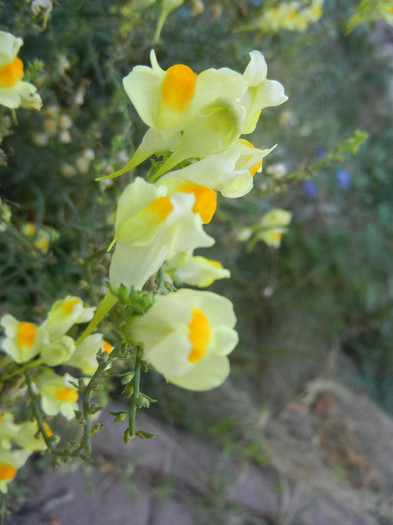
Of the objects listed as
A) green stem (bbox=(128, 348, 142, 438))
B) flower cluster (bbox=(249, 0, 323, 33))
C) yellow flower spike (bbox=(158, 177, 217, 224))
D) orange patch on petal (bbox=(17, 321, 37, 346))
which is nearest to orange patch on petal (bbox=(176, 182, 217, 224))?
yellow flower spike (bbox=(158, 177, 217, 224))

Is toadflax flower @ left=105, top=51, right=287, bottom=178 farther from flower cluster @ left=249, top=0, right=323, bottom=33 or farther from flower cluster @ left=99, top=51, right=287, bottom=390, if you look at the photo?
flower cluster @ left=249, top=0, right=323, bottom=33

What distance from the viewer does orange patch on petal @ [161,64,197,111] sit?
0.35 meters

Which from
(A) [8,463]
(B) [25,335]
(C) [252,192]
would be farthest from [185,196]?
(C) [252,192]

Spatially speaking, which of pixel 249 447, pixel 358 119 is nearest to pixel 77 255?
pixel 249 447

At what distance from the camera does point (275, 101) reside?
36cm

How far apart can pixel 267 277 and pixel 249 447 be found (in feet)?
2.07

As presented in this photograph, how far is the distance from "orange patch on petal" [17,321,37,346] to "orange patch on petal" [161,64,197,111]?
23 centimetres

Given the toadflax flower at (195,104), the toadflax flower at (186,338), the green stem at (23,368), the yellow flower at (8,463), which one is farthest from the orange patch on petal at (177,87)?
the yellow flower at (8,463)

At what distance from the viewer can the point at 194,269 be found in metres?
0.47

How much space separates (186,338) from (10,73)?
0.28m

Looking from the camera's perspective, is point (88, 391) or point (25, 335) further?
point (25, 335)

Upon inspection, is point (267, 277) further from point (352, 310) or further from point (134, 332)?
point (134, 332)

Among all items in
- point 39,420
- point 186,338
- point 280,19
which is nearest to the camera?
point 186,338

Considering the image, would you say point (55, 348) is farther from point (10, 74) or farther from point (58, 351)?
point (10, 74)
